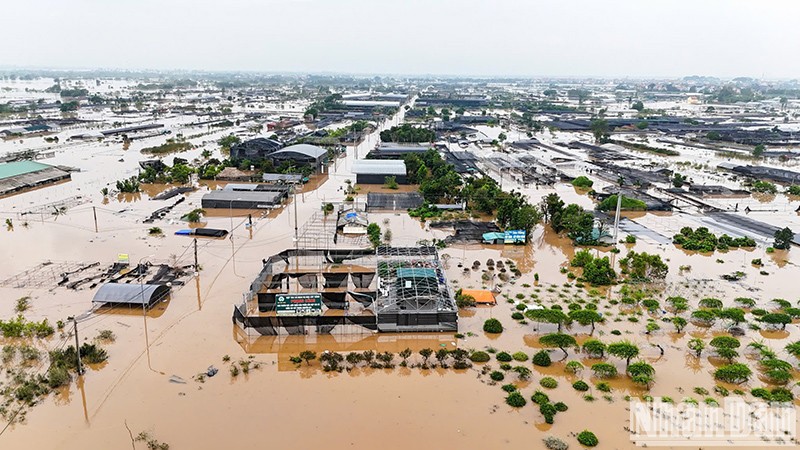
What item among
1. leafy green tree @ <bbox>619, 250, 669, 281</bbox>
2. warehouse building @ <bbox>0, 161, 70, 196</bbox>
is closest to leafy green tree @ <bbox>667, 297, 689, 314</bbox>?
leafy green tree @ <bbox>619, 250, 669, 281</bbox>

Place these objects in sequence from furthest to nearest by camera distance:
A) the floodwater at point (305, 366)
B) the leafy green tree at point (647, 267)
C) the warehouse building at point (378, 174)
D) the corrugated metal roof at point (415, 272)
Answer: the warehouse building at point (378, 174) → the leafy green tree at point (647, 267) → the corrugated metal roof at point (415, 272) → the floodwater at point (305, 366)

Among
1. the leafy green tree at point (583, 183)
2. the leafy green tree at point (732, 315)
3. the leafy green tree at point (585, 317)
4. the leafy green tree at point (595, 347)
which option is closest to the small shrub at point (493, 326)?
the leafy green tree at point (585, 317)

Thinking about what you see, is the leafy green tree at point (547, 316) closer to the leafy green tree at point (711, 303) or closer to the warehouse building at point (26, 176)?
the leafy green tree at point (711, 303)

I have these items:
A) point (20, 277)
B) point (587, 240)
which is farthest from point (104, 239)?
point (587, 240)

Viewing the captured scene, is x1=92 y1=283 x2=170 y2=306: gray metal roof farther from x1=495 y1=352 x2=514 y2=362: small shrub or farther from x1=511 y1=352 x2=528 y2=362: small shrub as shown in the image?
x1=511 y1=352 x2=528 y2=362: small shrub

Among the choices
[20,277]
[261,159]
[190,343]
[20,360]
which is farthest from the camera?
[261,159]

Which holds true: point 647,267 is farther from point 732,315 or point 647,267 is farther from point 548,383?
point 548,383

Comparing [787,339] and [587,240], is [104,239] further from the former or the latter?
[787,339]
